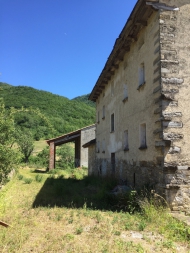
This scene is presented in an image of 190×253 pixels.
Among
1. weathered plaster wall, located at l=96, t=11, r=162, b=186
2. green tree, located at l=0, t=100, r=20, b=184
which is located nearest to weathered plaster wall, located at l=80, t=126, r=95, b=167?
weathered plaster wall, located at l=96, t=11, r=162, b=186

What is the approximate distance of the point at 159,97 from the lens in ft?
22.5

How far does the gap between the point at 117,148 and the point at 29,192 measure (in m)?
4.82

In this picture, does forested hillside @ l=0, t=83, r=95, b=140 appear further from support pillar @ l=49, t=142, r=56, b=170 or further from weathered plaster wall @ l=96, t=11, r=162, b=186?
weathered plaster wall @ l=96, t=11, r=162, b=186

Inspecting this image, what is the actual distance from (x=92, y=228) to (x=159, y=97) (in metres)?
4.22

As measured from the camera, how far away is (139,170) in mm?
8320

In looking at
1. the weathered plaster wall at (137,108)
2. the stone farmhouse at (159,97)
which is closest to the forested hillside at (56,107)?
the weathered plaster wall at (137,108)

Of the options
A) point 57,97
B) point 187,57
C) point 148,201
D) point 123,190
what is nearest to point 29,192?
point 123,190

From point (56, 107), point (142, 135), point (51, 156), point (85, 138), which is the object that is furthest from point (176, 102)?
point (56, 107)

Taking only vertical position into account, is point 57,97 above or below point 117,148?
above

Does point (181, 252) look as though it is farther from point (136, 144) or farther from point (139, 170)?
point (136, 144)

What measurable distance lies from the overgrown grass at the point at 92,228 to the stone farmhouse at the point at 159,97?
39.8 inches

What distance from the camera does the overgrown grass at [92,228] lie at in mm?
4402

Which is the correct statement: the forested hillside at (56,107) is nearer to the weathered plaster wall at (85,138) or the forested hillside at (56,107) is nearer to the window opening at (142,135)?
the weathered plaster wall at (85,138)

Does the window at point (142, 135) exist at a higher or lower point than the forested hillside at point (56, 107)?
lower
